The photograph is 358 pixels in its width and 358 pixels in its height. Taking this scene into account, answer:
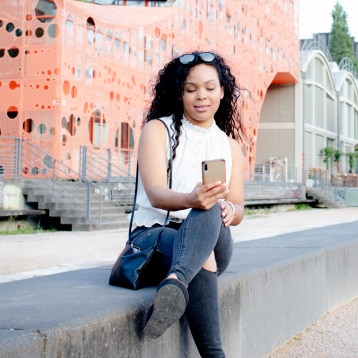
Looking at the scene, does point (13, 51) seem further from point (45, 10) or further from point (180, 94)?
point (180, 94)

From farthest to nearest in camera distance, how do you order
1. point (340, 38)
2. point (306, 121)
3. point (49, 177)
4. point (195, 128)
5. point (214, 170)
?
point (340, 38) → point (306, 121) → point (49, 177) → point (195, 128) → point (214, 170)

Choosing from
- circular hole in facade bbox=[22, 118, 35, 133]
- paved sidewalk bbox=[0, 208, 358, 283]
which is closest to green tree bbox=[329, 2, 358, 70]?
circular hole in facade bbox=[22, 118, 35, 133]

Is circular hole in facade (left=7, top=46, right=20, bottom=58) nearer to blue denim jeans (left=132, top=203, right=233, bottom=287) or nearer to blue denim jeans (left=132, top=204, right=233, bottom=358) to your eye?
blue denim jeans (left=132, top=203, right=233, bottom=287)

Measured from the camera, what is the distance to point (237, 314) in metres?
3.25

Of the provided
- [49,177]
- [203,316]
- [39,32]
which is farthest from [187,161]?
[39,32]

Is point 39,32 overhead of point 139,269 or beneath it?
overhead

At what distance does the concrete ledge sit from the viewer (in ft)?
6.73

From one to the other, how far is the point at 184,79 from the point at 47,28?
52.0 feet

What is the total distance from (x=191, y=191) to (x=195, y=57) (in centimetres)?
62

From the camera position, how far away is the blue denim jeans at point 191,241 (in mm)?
2529

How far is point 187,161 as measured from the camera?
9.86 ft

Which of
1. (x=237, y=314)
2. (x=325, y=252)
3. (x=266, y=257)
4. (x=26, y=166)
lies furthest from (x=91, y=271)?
(x=26, y=166)

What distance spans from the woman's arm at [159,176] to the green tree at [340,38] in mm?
74499

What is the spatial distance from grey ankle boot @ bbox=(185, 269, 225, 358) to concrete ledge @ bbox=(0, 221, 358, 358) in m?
0.11
